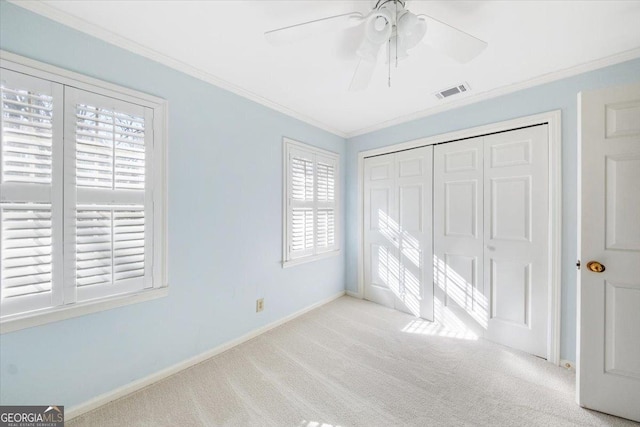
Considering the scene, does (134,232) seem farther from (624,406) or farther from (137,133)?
(624,406)

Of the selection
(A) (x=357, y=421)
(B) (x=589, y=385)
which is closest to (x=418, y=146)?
(B) (x=589, y=385)

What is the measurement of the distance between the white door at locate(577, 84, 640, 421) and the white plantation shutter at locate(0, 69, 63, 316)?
10.9ft

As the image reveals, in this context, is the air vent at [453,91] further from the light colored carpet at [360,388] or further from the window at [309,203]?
the light colored carpet at [360,388]

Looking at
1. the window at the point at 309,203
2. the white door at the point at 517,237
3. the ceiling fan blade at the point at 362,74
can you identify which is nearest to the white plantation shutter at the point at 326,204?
the window at the point at 309,203

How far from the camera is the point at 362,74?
164 cm

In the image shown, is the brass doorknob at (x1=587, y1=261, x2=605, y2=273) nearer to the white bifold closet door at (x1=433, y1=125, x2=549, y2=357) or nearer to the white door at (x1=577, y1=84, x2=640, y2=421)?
the white door at (x1=577, y1=84, x2=640, y2=421)

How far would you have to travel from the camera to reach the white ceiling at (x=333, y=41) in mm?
1406

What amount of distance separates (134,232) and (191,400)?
1.22 metres

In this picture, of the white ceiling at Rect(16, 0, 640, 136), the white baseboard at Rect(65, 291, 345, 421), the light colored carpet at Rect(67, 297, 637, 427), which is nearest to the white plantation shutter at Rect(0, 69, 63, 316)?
the white ceiling at Rect(16, 0, 640, 136)

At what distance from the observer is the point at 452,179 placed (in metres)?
2.63

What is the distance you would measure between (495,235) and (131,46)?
3404mm

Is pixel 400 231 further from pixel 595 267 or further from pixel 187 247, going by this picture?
pixel 187 247

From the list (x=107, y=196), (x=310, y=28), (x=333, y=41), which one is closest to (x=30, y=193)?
(x=107, y=196)

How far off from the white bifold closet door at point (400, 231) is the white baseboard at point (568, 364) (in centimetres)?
109
